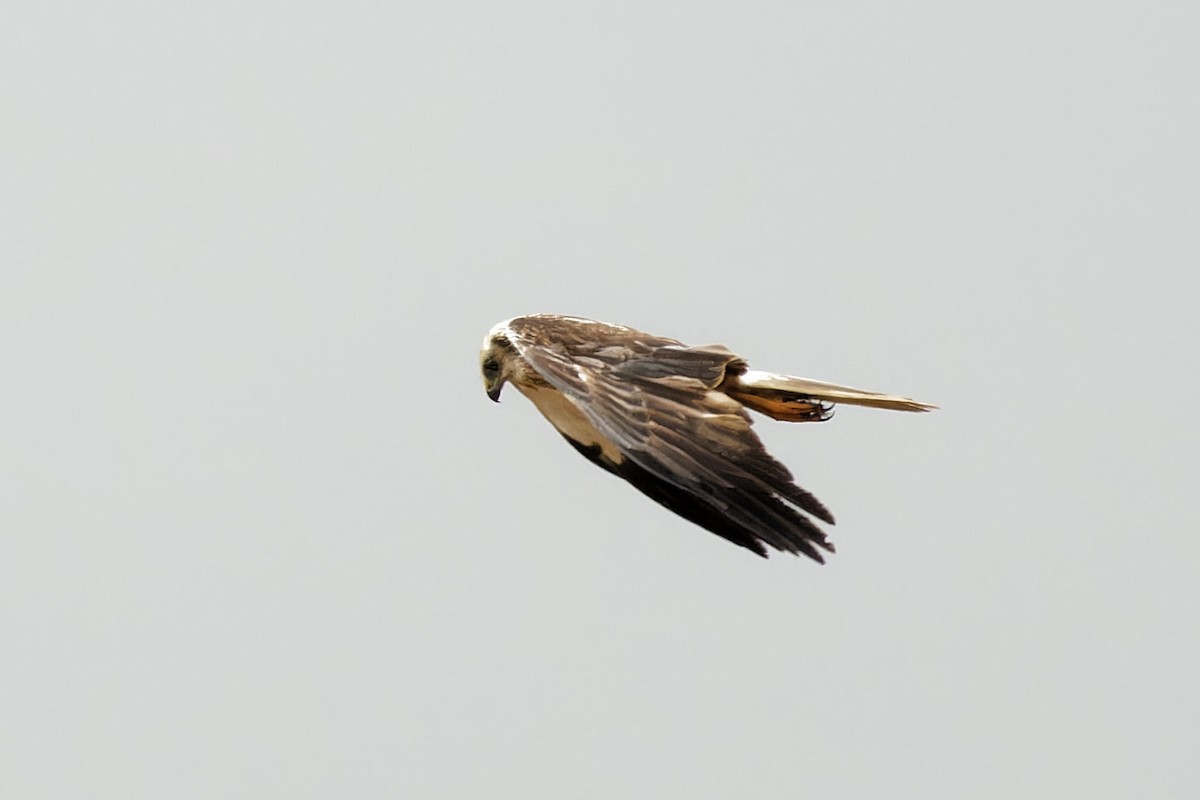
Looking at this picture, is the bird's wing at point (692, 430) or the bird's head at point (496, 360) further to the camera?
the bird's head at point (496, 360)

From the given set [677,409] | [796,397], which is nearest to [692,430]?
[677,409]

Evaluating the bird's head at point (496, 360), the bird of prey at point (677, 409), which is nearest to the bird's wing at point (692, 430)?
the bird of prey at point (677, 409)

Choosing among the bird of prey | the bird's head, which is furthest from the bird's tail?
the bird's head

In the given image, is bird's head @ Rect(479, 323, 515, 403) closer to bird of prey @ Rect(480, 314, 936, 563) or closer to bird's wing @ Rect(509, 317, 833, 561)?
bird of prey @ Rect(480, 314, 936, 563)

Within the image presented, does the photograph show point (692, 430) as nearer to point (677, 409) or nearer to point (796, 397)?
point (677, 409)

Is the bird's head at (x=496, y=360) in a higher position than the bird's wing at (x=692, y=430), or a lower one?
higher

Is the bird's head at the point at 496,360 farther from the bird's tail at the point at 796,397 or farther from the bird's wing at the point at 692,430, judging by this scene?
the bird's tail at the point at 796,397

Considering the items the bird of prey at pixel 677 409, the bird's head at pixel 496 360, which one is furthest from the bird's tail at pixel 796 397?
the bird's head at pixel 496 360
